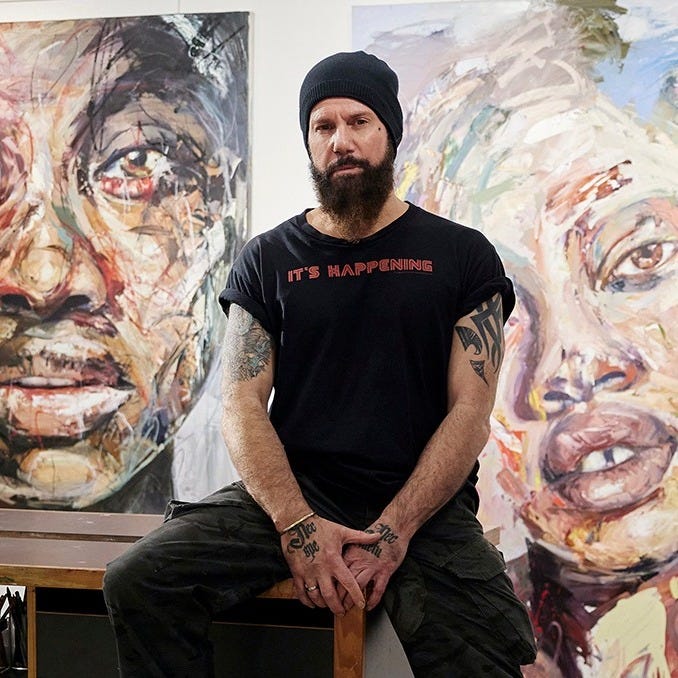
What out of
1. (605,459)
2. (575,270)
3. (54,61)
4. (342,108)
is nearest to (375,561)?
(342,108)

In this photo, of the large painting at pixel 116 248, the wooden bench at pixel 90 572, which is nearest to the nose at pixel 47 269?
the large painting at pixel 116 248

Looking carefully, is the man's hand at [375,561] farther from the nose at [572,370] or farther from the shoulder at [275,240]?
the nose at [572,370]

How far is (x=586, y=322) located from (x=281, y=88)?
1210 mm

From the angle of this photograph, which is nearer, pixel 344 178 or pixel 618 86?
pixel 344 178

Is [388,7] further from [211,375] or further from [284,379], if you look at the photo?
[284,379]

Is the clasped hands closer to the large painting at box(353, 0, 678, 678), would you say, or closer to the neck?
the neck

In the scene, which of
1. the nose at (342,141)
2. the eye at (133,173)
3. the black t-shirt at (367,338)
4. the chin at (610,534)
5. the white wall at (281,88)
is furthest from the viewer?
the eye at (133,173)

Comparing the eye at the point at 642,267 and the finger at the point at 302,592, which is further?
the eye at the point at 642,267

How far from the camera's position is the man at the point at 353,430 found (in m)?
1.90

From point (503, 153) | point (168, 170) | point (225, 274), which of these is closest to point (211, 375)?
point (225, 274)

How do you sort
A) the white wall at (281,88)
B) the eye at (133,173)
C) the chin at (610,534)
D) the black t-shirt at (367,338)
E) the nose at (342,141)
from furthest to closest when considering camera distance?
the eye at (133,173) < the white wall at (281,88) < the chin at (610,534) < the nose at (342,141) < the black t-shirt at (367,338)

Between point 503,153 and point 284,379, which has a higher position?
point 503,153

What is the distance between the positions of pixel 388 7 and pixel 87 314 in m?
1.39

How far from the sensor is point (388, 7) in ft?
10.8
